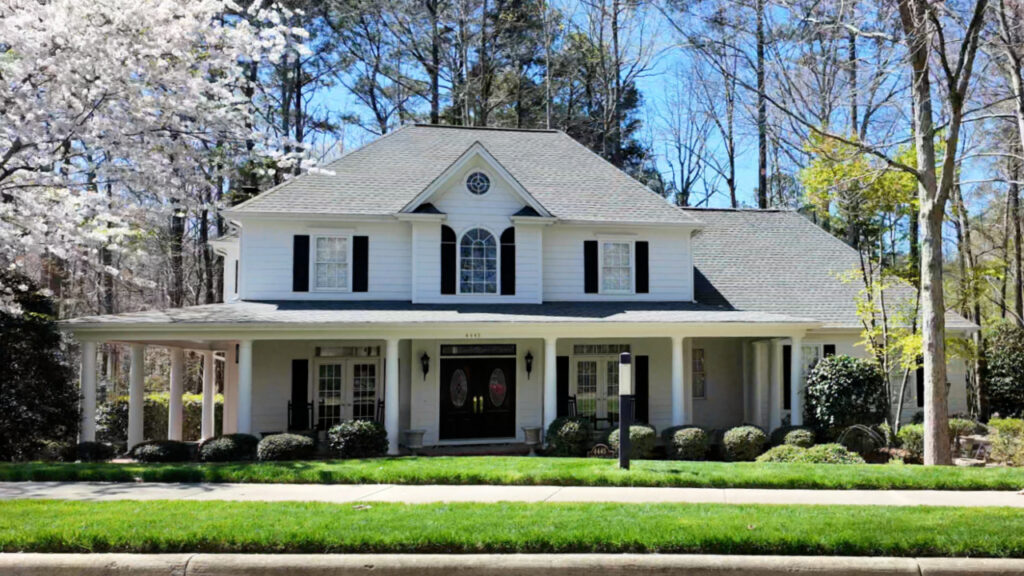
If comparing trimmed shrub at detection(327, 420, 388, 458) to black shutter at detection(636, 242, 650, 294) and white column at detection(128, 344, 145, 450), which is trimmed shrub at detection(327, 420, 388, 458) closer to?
white column at detection(128, 344, 145, 450)

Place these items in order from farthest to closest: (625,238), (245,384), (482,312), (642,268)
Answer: (642,268)
(625,238)
(482,312)
(245,384)

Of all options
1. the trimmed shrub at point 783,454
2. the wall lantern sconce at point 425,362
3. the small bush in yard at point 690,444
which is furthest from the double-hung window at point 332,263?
the trimmed shrub at point 783,454

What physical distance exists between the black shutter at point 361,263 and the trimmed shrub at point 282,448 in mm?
4932

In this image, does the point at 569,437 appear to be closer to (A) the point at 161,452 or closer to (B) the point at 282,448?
(B) the point at 282,448

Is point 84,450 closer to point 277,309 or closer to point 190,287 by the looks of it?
point 277,309

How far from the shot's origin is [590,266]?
2128 cm

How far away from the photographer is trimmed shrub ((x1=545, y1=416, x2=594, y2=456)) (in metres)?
17.6

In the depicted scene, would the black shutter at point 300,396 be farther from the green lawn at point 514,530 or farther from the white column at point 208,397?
the green lawn at point 514,530

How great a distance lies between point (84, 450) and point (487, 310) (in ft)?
28.9

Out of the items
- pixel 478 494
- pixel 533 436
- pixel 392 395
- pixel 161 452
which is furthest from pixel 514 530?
pixel 533 436

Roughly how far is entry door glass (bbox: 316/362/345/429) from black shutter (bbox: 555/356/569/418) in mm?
5391

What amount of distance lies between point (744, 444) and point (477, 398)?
6.53 metres

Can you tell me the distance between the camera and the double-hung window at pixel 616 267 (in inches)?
842

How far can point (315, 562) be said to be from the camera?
23.1ft
